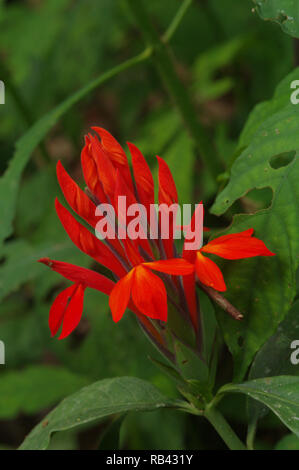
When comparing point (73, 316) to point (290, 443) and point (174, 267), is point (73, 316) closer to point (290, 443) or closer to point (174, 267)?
point (174, 267)

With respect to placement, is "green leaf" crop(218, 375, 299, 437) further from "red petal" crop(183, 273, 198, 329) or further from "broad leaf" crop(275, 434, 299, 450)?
"broad leaf" crop(275, 434, 299, 450)

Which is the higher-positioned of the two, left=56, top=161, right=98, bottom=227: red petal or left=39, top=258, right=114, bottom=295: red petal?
left=56, top=161, right=98, bottom=227: red petal

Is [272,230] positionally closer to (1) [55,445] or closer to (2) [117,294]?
(2) [117,294]

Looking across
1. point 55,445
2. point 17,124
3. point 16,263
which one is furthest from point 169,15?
point 55,445

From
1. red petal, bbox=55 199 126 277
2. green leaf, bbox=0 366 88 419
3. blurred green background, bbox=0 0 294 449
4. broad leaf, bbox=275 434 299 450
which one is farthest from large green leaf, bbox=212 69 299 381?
green leaf, bbox=0 366 88 419

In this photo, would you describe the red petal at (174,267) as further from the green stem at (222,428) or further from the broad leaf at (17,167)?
the broad leaf at (17,167)

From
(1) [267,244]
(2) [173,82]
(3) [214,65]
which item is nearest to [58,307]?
(1) [267,244]

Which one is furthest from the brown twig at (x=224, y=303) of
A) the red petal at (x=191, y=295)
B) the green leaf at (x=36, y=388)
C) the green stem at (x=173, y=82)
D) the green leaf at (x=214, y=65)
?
the green leaf at (x=214, y=65)
